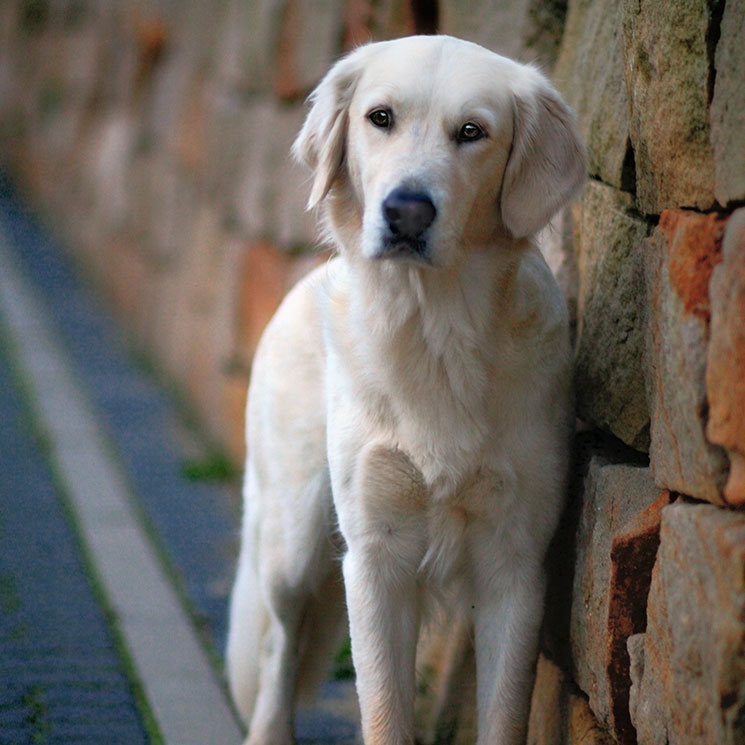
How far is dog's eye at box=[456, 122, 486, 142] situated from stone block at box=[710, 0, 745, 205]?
0.71 m

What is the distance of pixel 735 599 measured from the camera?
2072 mm

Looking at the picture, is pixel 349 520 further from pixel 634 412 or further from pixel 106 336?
pixel 106 336

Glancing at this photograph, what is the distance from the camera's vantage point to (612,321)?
9.86 feet

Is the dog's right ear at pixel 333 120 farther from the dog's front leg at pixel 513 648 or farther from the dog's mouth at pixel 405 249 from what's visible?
the dog's front leg at pixel 513 648

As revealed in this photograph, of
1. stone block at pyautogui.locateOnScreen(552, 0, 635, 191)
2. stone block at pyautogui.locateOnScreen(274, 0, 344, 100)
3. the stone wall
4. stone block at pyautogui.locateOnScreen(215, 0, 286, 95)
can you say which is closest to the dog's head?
stone block at pyautogui.locateOnScreen(552, 0, 635, 191)

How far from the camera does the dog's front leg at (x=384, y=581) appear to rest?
2992 mm

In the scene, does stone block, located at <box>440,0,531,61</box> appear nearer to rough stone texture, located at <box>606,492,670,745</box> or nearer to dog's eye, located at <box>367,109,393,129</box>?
dog's eye, located at <box>367,109,393,129</box>

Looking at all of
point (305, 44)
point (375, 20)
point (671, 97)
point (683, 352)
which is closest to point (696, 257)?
point (683, 352)

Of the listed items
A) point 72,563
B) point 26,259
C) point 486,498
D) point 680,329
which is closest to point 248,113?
point 72,563

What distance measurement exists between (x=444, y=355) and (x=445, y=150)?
0.52 m

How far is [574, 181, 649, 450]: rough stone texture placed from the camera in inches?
113

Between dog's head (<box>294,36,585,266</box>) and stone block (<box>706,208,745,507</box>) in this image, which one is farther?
dog's head (<box>294,36,585,266</box>)

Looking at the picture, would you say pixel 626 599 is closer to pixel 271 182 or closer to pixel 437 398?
pixel 437 398

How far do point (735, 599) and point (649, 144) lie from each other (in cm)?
105
